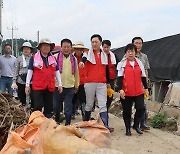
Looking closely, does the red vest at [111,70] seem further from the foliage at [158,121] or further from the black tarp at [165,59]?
the black tarp at [165,59]

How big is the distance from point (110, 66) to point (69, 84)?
809mm

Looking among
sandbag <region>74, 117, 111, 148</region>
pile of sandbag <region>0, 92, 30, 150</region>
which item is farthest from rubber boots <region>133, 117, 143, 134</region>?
pile of sandbag <region>0, 92, 30, 150</region>

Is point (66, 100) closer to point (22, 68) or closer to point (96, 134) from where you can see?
point (22, 68)

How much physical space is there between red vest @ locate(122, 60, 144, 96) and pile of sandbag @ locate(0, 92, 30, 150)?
196 centimetres

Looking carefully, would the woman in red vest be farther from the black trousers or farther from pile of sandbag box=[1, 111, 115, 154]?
pile of sandbag box=[1, 111, 115, 154]

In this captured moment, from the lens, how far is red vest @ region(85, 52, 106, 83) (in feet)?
19.5

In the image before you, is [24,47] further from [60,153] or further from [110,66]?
[60,153]

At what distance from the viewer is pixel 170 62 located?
33.8 feet

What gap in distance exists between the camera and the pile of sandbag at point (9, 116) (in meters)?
4.17

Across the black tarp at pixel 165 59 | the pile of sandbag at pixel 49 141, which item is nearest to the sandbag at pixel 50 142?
the pile of sandbag at pixel 49 141

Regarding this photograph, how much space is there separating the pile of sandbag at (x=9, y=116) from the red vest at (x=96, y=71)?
4.99 feet

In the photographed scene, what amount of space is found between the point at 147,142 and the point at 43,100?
1.82 m

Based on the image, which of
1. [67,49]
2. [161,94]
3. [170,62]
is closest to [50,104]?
[67,49]

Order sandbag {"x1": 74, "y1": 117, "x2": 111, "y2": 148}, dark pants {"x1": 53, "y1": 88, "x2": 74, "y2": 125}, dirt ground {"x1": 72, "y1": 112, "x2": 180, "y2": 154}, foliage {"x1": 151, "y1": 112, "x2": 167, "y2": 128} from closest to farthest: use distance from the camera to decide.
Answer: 1. sandbag {"x1": 74, "y1": 117, "x2": 111, "y2": 148}
2. dirt ground {"x1": 72, "y1": 112, "x2": 180, "y2": 154}
3. dark pants {"x1": 53, "y1": 88, "x2": 74, "y2": 125}
4. foliage {"x1": 151, "y1": 112, "x2": 167, "y2": 128}
